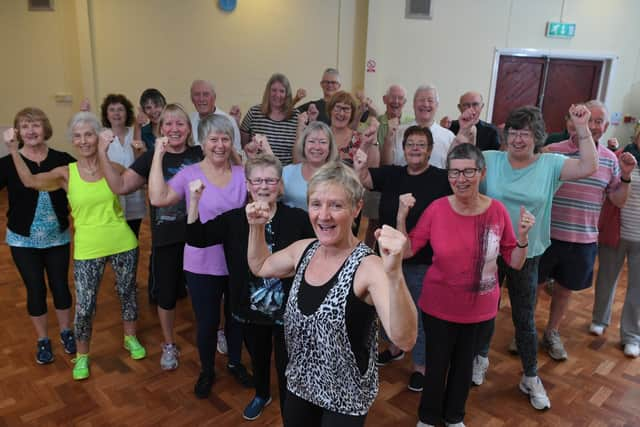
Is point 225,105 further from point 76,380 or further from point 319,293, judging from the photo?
point 319,293

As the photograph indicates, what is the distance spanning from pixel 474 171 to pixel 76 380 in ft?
8.18

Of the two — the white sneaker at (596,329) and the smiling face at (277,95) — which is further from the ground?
the smiling face at (277,95)

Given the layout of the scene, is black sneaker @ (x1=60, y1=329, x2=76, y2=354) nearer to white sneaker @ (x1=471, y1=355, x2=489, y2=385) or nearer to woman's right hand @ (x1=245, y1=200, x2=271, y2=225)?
woman's right hand @ (x1=245, y1=200, x2=271, y2=225)

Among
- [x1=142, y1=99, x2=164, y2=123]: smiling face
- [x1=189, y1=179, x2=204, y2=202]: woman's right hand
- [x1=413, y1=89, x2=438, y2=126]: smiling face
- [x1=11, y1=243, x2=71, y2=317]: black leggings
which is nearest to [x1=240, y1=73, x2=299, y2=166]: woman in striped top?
[x1=142, y1=99, x2=164, y2=123]: smiling face

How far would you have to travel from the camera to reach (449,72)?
297 inches

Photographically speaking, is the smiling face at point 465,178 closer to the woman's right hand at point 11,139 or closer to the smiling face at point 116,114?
the woman's right hand at point 11,139

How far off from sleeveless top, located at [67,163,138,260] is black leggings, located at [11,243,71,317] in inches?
9.5

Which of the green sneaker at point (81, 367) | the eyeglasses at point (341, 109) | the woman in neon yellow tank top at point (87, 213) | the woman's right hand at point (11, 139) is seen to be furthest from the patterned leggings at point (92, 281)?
the eyeglasses at point (341, 109)

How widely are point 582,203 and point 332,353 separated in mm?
2203

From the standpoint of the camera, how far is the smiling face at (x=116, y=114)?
3590 mm

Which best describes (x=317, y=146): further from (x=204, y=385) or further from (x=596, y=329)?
(x=596, y=329)

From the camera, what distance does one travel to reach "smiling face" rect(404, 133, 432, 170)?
2.56 meters

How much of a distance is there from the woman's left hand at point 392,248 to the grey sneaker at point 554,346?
2.57 meters

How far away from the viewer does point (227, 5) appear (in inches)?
273
